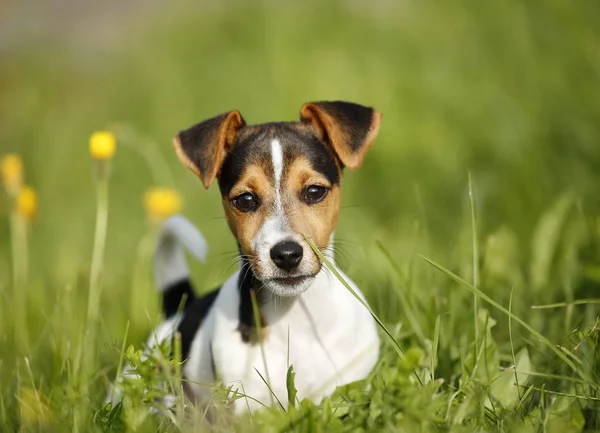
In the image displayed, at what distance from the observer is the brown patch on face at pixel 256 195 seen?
144 inches

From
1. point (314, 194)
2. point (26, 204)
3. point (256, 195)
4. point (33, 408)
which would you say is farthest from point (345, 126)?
point (26, 204)

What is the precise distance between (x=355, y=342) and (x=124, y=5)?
10.8 metres

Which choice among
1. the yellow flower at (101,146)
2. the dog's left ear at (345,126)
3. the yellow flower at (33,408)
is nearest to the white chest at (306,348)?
the dog's left ear at (345,126)

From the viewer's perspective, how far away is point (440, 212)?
22.3ft

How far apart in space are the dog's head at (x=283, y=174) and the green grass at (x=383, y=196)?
358mm

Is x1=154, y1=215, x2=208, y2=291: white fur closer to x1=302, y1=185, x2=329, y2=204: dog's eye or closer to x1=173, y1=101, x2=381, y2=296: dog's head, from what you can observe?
x1=173, y1=101, x2=381, y2=296: dog's head

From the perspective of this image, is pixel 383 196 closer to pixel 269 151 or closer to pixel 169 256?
pixel 169 256

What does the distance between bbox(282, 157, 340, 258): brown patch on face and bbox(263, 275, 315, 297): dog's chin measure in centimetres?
19

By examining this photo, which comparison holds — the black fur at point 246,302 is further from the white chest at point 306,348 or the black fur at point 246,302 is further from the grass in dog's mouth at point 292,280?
the grass in dog's mouth at point 292,280

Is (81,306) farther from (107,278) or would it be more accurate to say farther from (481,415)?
(481,415)

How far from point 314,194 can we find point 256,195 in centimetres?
28

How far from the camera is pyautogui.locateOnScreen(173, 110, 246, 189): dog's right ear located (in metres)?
3.86

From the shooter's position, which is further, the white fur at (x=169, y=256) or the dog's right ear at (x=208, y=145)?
the white fur at (x=169, y=256)

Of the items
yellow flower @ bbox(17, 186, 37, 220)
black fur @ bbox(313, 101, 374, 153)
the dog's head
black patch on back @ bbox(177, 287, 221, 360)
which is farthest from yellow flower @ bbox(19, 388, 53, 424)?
black fur @ bbox(313, 101, 374, 153)
